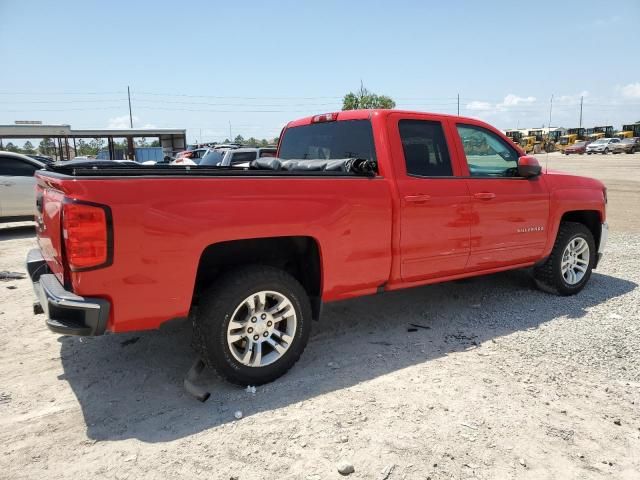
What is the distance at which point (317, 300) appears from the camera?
3.66 meters

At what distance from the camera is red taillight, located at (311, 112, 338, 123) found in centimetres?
446

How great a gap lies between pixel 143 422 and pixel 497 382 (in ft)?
7.85

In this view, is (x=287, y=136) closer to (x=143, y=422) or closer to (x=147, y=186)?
(x=147, y=186)

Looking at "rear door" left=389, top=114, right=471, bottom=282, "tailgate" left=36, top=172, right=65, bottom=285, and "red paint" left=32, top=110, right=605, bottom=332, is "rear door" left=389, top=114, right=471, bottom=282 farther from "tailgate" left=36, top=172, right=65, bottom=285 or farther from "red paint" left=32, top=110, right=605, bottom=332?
"tailgate" left=36, top=172, right=65, bottom=285

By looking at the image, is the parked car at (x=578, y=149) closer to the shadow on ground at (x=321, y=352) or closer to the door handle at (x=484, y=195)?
the shadow on ground at (x=321, y=352)

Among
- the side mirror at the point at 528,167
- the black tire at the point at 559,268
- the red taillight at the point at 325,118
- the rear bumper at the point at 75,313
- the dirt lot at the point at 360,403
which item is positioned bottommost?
the dirt lot at the point at 360,403

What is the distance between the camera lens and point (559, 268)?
17.2 feet

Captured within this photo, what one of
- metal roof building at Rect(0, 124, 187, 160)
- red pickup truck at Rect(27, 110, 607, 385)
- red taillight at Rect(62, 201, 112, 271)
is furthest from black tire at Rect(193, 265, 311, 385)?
metal roof building at Rect(0, 124, 187, 160)

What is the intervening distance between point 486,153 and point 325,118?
5.31 feet

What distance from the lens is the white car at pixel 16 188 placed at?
9.86m

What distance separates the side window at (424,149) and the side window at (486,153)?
29cm

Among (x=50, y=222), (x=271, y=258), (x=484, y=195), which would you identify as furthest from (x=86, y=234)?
(x=484, y=195)

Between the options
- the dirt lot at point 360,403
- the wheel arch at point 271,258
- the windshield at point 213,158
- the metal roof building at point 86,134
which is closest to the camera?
the dirt lot at point 360,403

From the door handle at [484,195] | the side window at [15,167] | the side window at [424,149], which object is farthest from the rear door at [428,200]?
the side window at [15,167]
